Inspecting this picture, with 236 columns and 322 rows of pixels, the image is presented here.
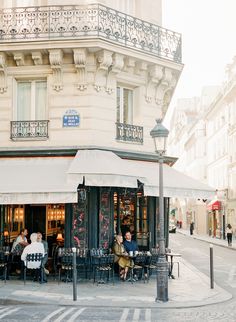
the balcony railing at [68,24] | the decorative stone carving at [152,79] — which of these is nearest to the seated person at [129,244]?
the decorative stone carving at [152,79]

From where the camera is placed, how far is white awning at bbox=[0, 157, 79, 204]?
14.0 m

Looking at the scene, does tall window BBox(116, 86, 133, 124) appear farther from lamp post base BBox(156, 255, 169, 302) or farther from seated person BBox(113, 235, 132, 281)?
lamp post base BBox(156, 255, 169, 302)

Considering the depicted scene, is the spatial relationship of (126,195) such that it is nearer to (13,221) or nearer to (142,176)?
(142,176)

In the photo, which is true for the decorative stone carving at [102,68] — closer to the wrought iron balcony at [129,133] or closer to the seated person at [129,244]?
the wrought iron balcony at [129,133]

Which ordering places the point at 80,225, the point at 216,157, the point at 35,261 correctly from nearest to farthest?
1. the point at 35,261
2. the point at 80,225
3. the point at 216,157

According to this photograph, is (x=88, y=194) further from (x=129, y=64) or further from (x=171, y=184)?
(x=129, y=64)

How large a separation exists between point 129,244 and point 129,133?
11.5 feet

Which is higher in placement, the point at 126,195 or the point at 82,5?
the point at 82,5

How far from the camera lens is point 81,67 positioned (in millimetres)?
15820

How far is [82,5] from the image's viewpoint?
1602 cm

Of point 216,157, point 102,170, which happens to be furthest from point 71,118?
point 216,157

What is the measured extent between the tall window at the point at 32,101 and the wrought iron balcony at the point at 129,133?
235 centimetres

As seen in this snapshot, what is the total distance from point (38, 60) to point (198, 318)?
9051mm

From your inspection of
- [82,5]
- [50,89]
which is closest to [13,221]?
[50,89]
